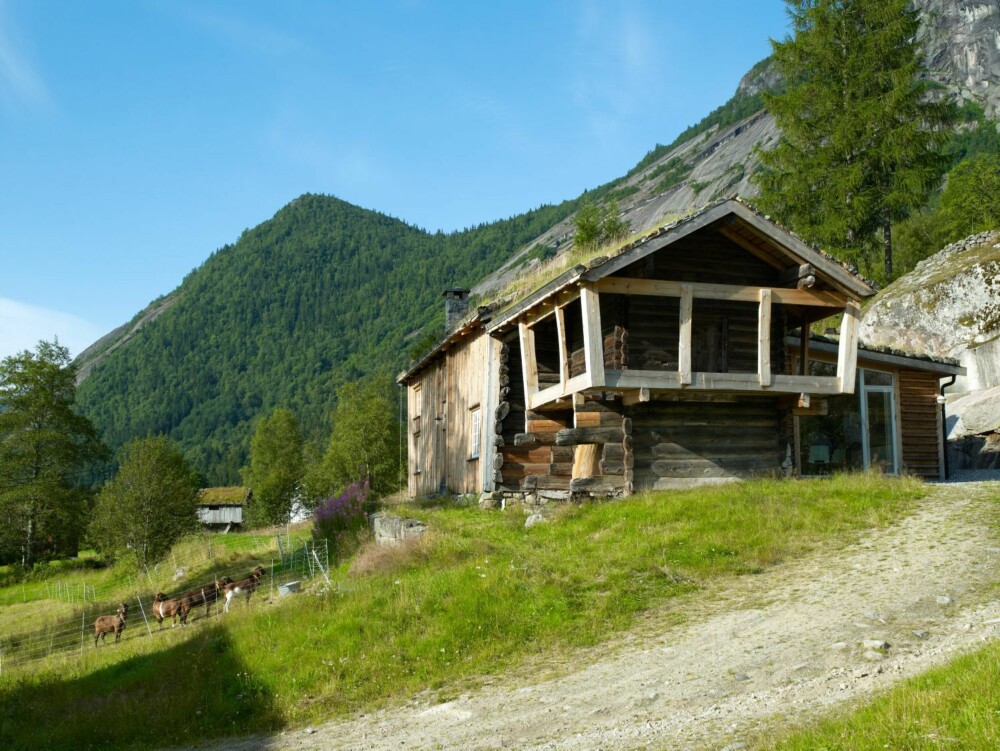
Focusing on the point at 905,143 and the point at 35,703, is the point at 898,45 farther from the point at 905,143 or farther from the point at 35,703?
the point at 35,703

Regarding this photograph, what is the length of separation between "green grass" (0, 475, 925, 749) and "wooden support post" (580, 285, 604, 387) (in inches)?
100

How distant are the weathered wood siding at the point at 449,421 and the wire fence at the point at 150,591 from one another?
3.98m

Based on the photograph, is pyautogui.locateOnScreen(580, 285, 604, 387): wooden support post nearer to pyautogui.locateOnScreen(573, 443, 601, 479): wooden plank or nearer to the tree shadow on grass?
pyautogui.locateOnScreen(573, 443, 601, 479): wooden plank

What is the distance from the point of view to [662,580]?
12.1m

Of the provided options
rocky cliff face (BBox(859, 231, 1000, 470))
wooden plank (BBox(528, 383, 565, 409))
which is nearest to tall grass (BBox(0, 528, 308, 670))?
wooden plank (BBox(528, 383, 565, 409))

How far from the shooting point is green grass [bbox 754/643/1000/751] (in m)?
5.55

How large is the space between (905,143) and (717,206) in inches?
930

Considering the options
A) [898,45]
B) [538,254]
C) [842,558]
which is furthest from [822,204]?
[538,254]

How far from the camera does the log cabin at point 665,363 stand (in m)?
16.5

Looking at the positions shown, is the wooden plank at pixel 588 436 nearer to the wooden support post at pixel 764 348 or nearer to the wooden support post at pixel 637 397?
the wooden support post at pixel 637 397

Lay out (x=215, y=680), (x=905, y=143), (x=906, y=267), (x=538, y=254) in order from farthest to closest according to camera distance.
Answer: (x=538, y=254)
(x=906, y=267)
(x=905, y=143)
(x=215, y=680)

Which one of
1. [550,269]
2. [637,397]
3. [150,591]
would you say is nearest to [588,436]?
[637,397]

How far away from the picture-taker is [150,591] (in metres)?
30.0

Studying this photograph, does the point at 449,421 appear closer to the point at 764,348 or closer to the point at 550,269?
the point at 550,269
